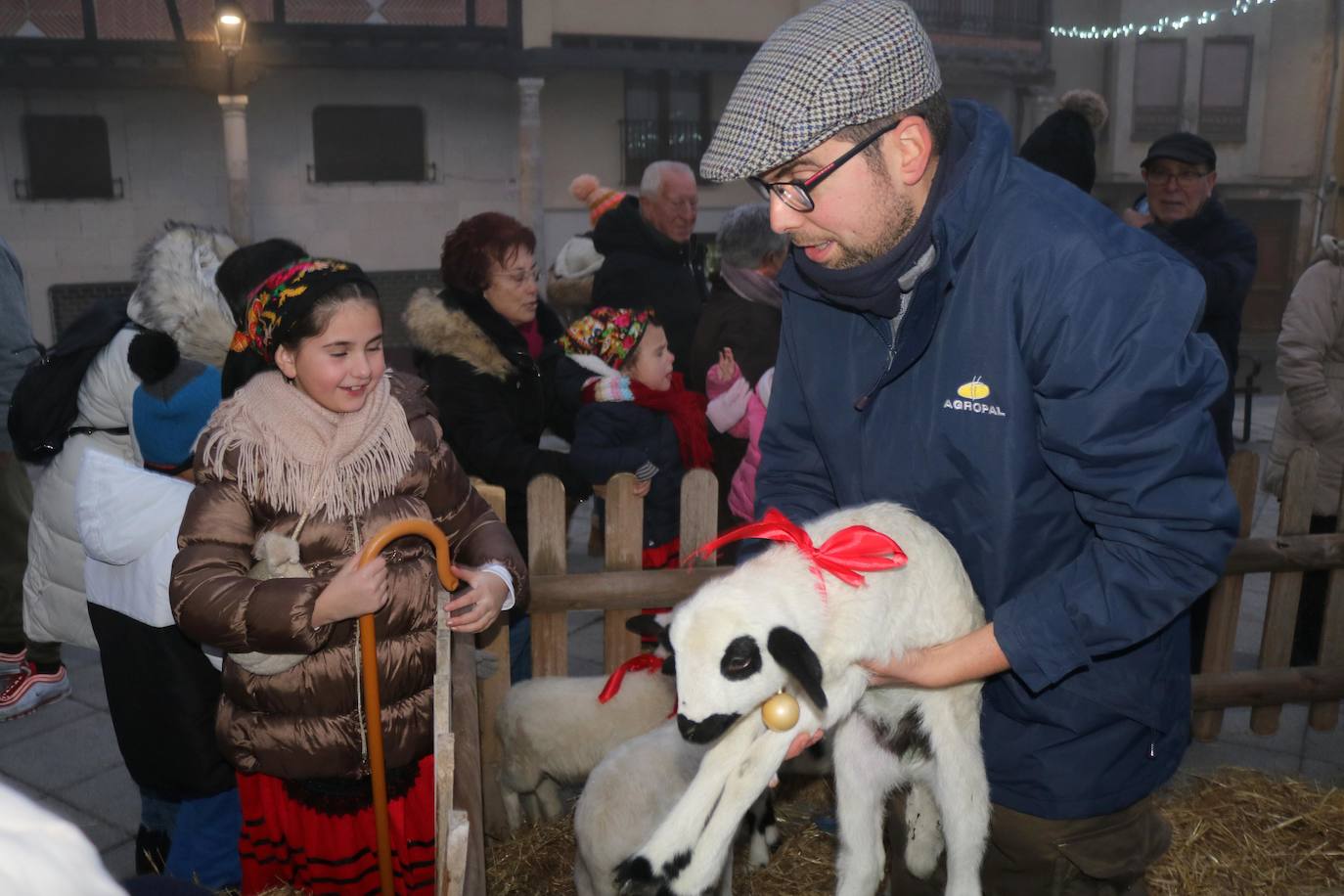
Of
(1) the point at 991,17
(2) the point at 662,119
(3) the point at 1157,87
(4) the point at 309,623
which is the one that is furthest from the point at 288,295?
(3) the point at 1157,87

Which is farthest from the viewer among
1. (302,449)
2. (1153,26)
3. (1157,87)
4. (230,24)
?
(1157,87)

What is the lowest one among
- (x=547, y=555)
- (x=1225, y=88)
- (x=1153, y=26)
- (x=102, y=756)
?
(x=102, y=756)

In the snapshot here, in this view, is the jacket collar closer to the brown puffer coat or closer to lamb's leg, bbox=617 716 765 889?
the brown puffer coat

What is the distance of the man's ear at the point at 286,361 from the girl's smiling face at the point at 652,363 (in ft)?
7.59

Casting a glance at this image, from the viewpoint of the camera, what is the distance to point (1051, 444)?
1840 millimetres

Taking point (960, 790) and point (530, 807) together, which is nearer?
point (960, 790)

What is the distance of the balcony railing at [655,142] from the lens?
2356 cm

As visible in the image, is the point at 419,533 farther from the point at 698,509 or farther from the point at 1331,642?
the point at 1331,642

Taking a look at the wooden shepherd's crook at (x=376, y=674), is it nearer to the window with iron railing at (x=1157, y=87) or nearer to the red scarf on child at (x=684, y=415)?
the red scarf on child at (x=684, y=415)

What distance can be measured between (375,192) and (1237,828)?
2054 cm

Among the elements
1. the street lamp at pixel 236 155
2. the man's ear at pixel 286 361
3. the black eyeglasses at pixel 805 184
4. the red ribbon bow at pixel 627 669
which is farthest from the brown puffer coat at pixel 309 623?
the street lamp at pixel 236 155

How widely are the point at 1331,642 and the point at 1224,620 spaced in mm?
613

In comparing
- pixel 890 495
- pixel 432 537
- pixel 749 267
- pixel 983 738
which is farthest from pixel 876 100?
pixel 749 267

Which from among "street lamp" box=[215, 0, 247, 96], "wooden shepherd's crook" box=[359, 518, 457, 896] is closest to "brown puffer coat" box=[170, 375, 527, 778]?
"wooden shepherd's crook" box=[359, 518, 457, 896]
